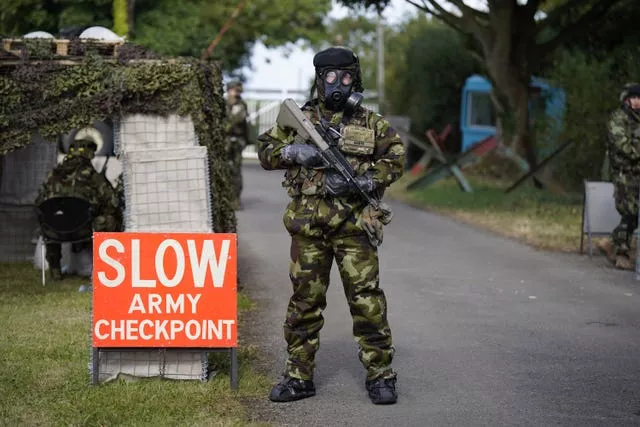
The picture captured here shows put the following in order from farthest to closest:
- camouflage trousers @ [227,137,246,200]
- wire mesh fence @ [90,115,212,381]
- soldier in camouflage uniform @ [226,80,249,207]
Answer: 1. soldier in camouflage uniform @ [226,80,249,207]
2. camouflage trousers @ [227,137,246,200]
3. wire mesh fence @ [90,115,212,381]

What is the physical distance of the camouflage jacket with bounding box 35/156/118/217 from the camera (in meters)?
11.9

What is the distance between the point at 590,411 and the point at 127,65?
494 cm

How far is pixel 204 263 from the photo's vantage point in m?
7.52

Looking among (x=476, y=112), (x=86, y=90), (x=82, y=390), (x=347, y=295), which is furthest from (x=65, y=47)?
(x=476, y=112)

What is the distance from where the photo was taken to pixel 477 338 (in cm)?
965

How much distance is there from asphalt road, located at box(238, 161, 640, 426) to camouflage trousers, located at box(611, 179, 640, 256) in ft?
1.19

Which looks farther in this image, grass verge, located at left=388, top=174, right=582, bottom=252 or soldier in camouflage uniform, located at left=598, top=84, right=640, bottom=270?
grass verge, located at left=388, top=174, right=582, bottom=252

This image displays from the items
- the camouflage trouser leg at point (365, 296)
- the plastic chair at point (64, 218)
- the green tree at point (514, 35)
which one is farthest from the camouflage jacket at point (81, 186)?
the green tree at point (514, 35)

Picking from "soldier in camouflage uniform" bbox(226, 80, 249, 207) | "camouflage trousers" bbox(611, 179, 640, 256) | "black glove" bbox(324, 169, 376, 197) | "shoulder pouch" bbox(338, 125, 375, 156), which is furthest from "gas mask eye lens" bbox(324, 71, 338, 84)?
"soldier in camouflage uniform" bbox(226, 80, 249, 207)

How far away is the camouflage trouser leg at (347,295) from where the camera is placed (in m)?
7.26

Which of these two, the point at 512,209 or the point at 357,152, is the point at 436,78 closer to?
the point at 512,209

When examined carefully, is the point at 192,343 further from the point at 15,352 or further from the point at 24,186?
the point at 24,186

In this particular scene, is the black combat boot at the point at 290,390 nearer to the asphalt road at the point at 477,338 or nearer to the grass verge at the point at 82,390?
the asphalt road at the point at 477,338

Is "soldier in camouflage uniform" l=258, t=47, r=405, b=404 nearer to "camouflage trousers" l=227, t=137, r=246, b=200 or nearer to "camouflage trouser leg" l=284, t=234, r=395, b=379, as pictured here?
"camouflage trouser leg" l=284, t=234, r=395, b=379
